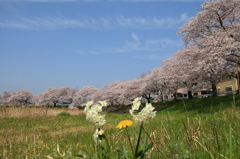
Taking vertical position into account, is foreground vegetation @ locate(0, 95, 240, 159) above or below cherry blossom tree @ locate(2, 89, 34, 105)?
below

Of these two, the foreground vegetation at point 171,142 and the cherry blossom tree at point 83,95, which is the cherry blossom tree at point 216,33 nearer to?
the foreground vegetation at point 171,142

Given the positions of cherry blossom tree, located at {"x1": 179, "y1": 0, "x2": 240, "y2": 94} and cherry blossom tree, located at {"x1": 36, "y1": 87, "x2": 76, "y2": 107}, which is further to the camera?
cherry blossom tree, located at {"x1": 36, "y1": 87, "x2": 76, "y2": 107}

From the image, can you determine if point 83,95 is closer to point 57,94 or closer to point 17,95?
point 57,94

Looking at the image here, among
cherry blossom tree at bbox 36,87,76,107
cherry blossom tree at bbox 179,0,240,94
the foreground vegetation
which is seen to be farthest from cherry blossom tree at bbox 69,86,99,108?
the foreground vegetation

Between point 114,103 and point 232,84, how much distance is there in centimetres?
2872

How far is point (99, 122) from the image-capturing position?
5.63 feet

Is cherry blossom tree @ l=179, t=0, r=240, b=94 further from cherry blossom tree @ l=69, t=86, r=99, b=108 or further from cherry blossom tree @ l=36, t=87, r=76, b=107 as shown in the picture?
cherry blossom tree @ l=36, t=87, r=76, b=107

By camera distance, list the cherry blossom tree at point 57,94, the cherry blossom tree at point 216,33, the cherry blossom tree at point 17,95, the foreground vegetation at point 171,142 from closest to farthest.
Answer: the foreground vegetation at point 171,142 < the cherry blossom tree at point 216,33 < the cherry blossom tree at point 57,94 < the cherry blossom tree at point 17,95

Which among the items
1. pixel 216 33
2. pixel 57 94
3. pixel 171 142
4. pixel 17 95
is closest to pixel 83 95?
pixel 57 94

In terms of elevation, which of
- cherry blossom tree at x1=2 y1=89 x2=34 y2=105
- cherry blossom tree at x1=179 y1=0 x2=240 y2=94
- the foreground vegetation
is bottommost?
the foreground vegetation

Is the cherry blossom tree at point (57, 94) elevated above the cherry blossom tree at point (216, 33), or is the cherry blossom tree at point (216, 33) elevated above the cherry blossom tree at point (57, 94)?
the cherry blossom tree at point (216, 33)

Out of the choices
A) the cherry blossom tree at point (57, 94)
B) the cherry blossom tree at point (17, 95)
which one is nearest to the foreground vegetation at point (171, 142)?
the cherry blossom tree at point (57, 94)

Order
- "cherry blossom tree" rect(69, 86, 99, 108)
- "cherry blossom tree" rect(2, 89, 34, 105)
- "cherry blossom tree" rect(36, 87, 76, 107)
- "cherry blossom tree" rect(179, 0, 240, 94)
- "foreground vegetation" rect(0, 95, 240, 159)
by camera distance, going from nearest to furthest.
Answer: "foreground vegetation" rect(0, 95, 240, 159), "cherry blossom tree" rect(179, 0, 240, 94), "cherry blossom tree" rect(69, 86, 99, 108), "cherry blossom tree" rect(36, 87, 76, 107), "cherry blossom tree" rect(2, 89, 34, 105)

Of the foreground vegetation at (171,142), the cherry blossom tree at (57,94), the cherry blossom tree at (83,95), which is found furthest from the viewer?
the cherry blossom tree at (57,94)
